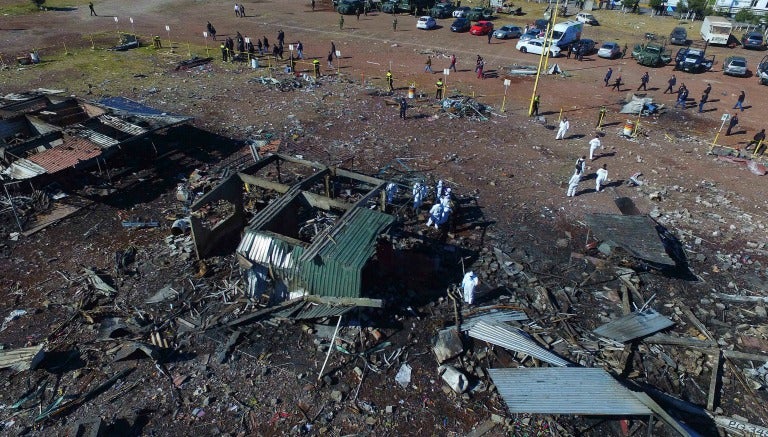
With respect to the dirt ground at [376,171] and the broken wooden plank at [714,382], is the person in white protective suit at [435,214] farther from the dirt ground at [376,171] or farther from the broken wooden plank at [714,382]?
the broken wooden plank at [714,382]

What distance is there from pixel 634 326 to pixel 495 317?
351 cm

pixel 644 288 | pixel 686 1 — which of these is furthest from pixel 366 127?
pixel 686 1

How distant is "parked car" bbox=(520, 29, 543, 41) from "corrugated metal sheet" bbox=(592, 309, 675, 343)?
30013 millimetres

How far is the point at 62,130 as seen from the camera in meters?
16.8

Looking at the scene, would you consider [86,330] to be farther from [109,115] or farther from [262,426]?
[109,115]

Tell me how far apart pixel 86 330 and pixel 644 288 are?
15213 millimetres

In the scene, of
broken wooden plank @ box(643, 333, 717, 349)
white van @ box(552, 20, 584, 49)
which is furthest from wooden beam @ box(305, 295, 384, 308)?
white van @ box(552, 20, 584, 49)

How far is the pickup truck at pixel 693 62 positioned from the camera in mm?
31078

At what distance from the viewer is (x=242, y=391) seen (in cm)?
976

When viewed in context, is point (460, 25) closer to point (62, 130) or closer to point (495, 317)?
point (62, 130)

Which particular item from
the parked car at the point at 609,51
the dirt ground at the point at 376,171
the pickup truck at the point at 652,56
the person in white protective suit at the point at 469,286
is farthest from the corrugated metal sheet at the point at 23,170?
the pickup truck at the point at 652,56

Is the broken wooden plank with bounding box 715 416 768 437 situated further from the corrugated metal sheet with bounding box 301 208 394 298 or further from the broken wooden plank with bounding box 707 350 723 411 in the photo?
the corrugated metal sheet with bounding box 301 208 394 298

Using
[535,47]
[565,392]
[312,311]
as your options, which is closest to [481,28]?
[535,47]

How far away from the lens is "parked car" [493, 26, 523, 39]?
38.9 metres
